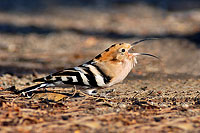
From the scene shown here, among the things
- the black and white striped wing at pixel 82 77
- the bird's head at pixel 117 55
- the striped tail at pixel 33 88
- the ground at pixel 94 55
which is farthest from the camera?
the bird's head at pixel 117 55

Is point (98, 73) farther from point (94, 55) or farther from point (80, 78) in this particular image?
point (94, 55)

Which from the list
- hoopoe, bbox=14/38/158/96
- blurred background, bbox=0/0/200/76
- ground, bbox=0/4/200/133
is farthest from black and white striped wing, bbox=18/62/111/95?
blurred background, bbox=0/0/200/76

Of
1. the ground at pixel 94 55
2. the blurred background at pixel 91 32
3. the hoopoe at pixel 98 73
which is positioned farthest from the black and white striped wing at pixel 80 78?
the blurred background at pixel 91 32

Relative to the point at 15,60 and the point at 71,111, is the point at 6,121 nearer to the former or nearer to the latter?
the point at 71,111

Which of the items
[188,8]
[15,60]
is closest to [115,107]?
[15,60]

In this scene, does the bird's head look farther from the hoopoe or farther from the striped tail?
the striped tail

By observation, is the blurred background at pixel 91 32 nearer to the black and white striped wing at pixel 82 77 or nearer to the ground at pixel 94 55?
the ground at pixel 94 55
